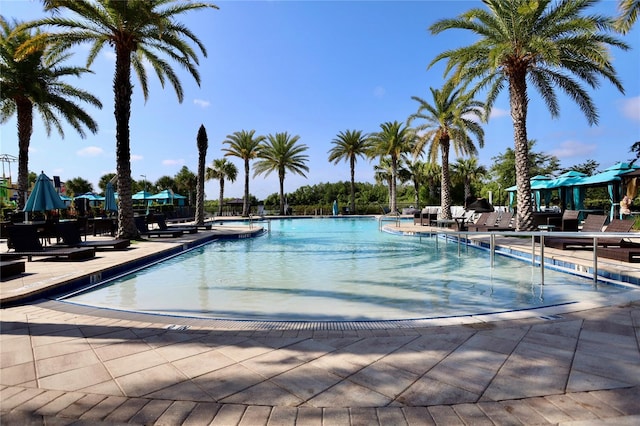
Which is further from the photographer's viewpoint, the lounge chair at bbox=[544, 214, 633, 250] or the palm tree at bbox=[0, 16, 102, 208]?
the palm tree at bbox=[0, 16, 102, 208]

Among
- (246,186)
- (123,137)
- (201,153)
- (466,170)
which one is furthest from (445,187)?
(466,170)

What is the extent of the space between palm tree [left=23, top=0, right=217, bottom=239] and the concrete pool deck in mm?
9527

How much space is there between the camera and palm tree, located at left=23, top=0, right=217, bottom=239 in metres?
11.4

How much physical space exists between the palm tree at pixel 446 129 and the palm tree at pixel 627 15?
28.9 feet

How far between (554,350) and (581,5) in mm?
13220

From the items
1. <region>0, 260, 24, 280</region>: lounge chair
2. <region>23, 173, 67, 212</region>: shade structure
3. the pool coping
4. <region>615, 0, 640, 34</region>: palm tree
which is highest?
<region>615, 0, 640, 34</region>: palm tree

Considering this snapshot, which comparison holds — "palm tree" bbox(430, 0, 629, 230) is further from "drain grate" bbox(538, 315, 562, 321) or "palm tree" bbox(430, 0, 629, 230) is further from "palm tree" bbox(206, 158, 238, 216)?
"palm tree" bbox(206, 158, 238, 216)

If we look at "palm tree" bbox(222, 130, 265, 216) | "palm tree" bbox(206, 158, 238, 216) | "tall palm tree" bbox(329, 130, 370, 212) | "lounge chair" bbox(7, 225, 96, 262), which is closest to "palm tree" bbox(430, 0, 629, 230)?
"lounge chair" bbox(7, 225, 96, 262)

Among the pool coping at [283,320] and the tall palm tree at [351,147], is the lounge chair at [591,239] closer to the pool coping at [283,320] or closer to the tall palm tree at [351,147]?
the pool coping at [283,320]

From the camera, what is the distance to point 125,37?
12.3 m

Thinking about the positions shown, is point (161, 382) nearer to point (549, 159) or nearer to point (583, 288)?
point (583, 288)

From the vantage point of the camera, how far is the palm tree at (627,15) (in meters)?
10.4

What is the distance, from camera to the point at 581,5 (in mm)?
11727

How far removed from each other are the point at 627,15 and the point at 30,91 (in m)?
22.3
